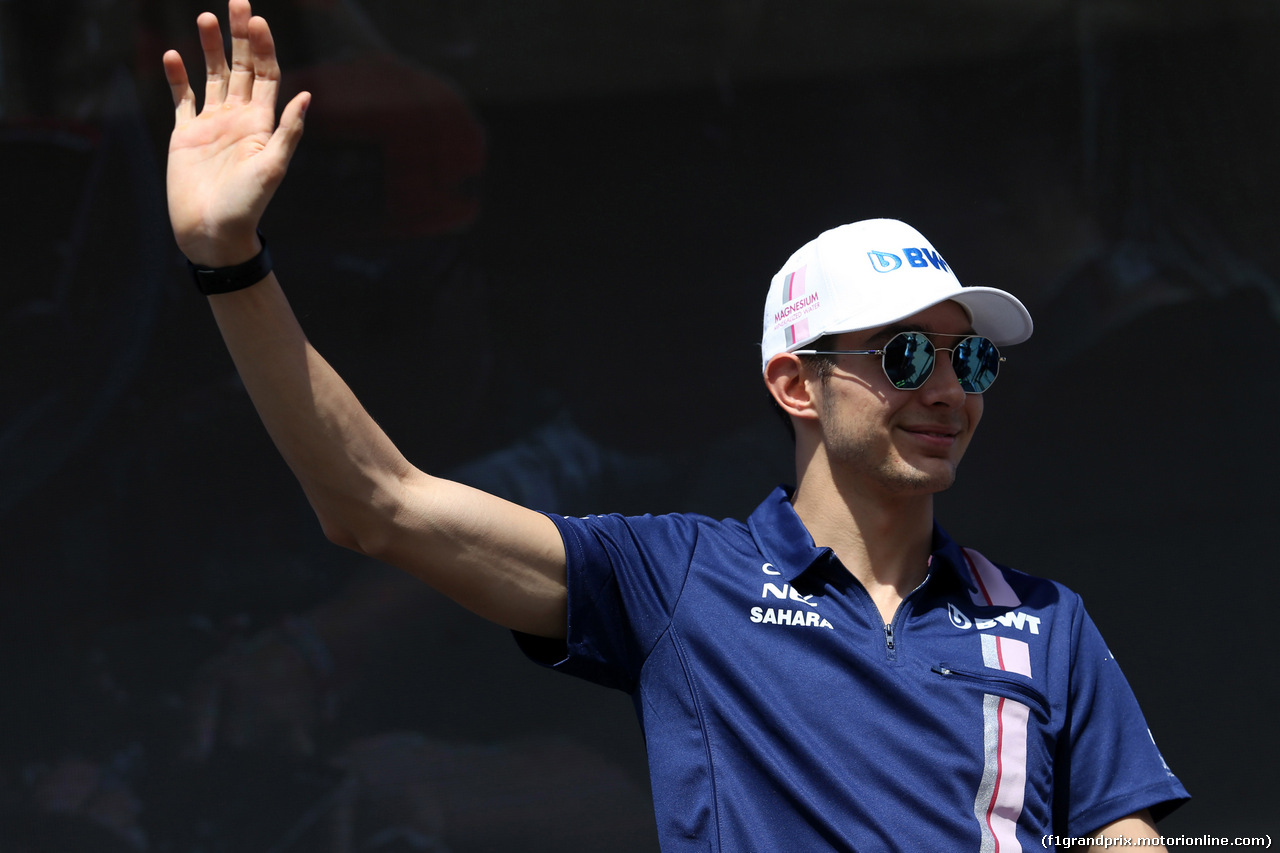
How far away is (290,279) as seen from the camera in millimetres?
3391

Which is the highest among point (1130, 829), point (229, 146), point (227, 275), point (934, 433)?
point (229, 146)

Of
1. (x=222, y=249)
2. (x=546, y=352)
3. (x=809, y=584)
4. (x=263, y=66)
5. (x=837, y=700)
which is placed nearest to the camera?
(x=222, y=249)

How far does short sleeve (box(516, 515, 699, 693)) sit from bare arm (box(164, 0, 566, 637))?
0.13 feet

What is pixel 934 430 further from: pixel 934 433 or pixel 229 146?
pixel 229 146

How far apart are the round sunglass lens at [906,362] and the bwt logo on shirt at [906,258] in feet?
0.45

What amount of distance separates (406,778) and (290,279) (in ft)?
5.13

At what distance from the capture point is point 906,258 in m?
2.00

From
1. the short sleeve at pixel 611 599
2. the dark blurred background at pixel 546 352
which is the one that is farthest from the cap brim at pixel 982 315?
the dark blurred background at pixel 546 352

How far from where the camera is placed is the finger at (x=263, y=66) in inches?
62.3

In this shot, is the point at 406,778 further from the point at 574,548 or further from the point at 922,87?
the point at 922,87

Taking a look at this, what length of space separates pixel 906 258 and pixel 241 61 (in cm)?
115

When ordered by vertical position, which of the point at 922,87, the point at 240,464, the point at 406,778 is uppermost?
the point at 922,87

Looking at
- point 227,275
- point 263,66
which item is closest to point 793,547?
point 227,275

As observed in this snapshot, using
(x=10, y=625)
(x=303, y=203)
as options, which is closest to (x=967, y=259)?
(x=303, y=203)
